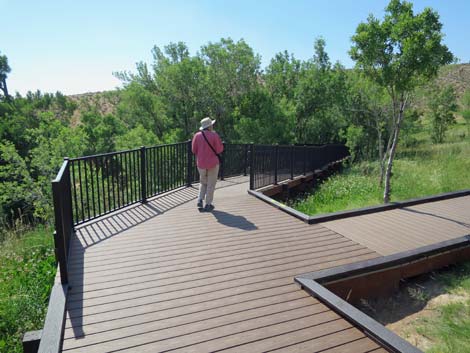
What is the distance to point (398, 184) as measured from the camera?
10.5 metres

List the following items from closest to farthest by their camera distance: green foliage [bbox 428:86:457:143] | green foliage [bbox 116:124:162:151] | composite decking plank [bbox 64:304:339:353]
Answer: composite decking plank [bbox 64:304:339:353], green foliage [bbox 116:124:162:151], green foliage [bbox 428:86:457:143]

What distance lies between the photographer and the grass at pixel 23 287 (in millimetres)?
3912

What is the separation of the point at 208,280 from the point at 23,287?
2746 millimetres

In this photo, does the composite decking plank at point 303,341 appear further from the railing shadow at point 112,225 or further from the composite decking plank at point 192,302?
the railing shadow at point 112,225

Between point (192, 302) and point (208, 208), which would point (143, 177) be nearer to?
point (208, 208)

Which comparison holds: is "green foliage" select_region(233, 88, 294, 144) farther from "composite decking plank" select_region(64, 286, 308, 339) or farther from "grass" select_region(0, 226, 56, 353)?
"composite decking plank" select_region(64, 286, 308, 339)

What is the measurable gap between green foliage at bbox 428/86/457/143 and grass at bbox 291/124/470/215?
22.3ft

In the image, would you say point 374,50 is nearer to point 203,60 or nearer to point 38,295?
point 38,295

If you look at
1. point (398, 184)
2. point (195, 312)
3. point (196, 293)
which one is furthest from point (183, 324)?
point (398, 184)

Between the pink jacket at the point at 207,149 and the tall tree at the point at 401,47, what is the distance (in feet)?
11.9

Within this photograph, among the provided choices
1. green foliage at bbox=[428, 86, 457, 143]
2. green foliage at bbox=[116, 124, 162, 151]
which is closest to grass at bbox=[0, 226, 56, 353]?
green foliage at bbox=[116, 124, 162, 151]

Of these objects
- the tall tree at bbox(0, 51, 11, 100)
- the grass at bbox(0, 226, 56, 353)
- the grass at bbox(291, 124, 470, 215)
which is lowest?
the grass at bbox(0, 226, 56, 353)

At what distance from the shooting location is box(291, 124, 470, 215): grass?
901cm

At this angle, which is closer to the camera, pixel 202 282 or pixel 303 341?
pixel 303 341
